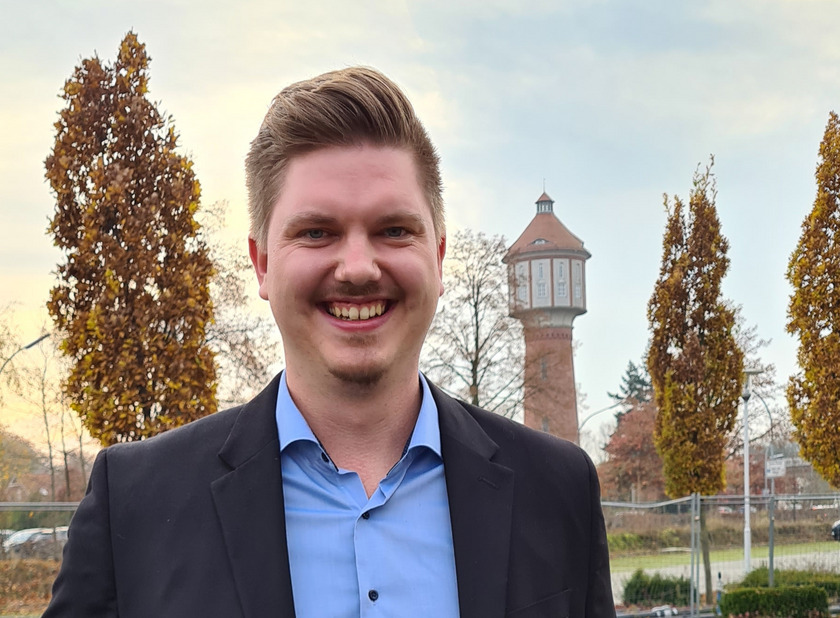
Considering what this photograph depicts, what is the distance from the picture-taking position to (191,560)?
7.16 ft

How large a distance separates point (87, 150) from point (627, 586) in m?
9.02

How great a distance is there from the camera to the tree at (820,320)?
17.4 meters

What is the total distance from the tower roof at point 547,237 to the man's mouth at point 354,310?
199ft

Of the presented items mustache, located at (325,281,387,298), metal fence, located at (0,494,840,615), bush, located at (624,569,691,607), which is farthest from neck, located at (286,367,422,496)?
bush, located at (624,569,691,607)

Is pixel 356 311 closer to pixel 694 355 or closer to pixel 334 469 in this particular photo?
pixel 334 469

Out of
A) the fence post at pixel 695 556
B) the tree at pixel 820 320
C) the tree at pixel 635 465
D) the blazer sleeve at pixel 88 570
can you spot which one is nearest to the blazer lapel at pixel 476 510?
the blazer sleeve at pixel 88 570

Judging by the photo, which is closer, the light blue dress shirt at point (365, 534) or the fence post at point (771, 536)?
the light blue dress shirt at point (365, 534)

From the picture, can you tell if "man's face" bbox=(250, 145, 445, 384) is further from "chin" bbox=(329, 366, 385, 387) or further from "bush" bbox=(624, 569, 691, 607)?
"bush" bbox=(624, 569, 691, 607)

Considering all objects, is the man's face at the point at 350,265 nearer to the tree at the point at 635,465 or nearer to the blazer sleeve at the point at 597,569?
the blazer sleeve at the point at 597,569

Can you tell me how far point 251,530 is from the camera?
7.17ft

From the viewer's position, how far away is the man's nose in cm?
214

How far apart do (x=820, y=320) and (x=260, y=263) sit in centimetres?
1757

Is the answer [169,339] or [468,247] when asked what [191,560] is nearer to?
[169,339]

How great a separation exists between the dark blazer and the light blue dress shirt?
1.6 inches
